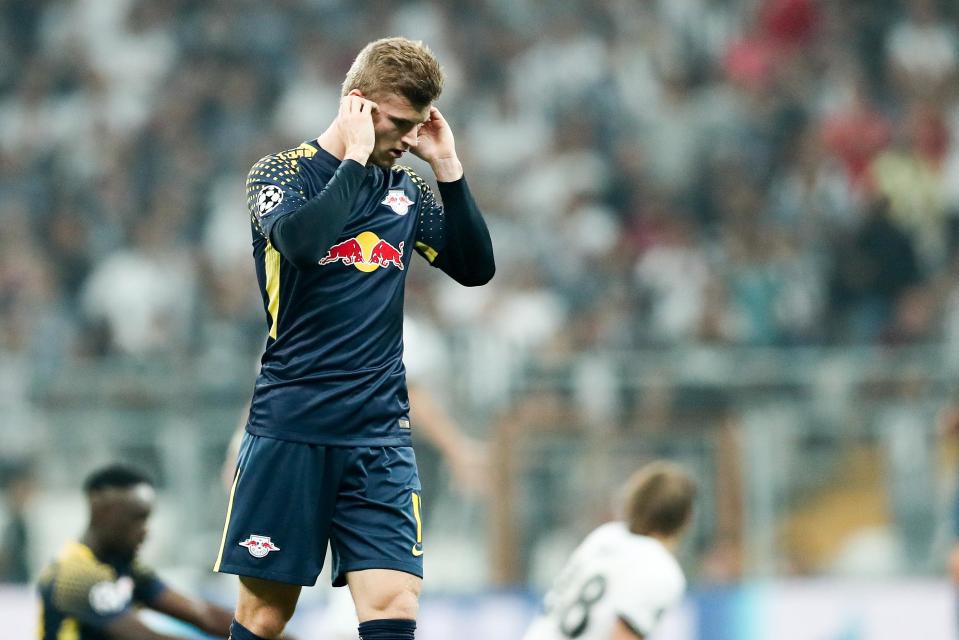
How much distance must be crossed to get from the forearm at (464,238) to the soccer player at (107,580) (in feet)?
5.39

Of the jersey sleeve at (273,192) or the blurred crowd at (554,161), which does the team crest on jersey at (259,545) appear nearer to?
the jersey sleeve at (273,192)

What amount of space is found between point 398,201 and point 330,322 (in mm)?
387

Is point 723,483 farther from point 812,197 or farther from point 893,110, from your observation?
point 893,110

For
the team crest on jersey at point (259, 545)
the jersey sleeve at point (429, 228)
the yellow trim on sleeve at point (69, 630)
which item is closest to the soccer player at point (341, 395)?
the team crest on jersey at point (259, 545)

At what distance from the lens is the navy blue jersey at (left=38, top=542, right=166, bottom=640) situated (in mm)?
5184

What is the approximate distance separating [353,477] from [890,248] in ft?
25.4

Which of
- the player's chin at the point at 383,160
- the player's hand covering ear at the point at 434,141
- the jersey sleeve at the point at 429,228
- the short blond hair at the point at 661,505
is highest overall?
the player's hand covering ear at the point at 434,141

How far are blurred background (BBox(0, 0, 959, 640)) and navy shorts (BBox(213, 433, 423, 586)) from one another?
346 centimetres

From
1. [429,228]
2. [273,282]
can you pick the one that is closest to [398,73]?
[429,228]

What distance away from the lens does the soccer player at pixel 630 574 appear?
16.1ft

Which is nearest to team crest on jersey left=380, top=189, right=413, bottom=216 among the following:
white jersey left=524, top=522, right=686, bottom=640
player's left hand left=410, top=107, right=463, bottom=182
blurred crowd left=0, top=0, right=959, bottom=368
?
player's left hand left=410, top=107, right=463, bottom=182

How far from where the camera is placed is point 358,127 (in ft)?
12.6

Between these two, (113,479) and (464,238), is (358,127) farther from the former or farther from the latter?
(113,479)

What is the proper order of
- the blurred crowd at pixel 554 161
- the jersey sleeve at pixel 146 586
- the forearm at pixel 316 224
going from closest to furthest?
the forearm at pixel 316 224, the jersey sleeve at pixel 146 586, the blurred crowd at pixel 554 161
